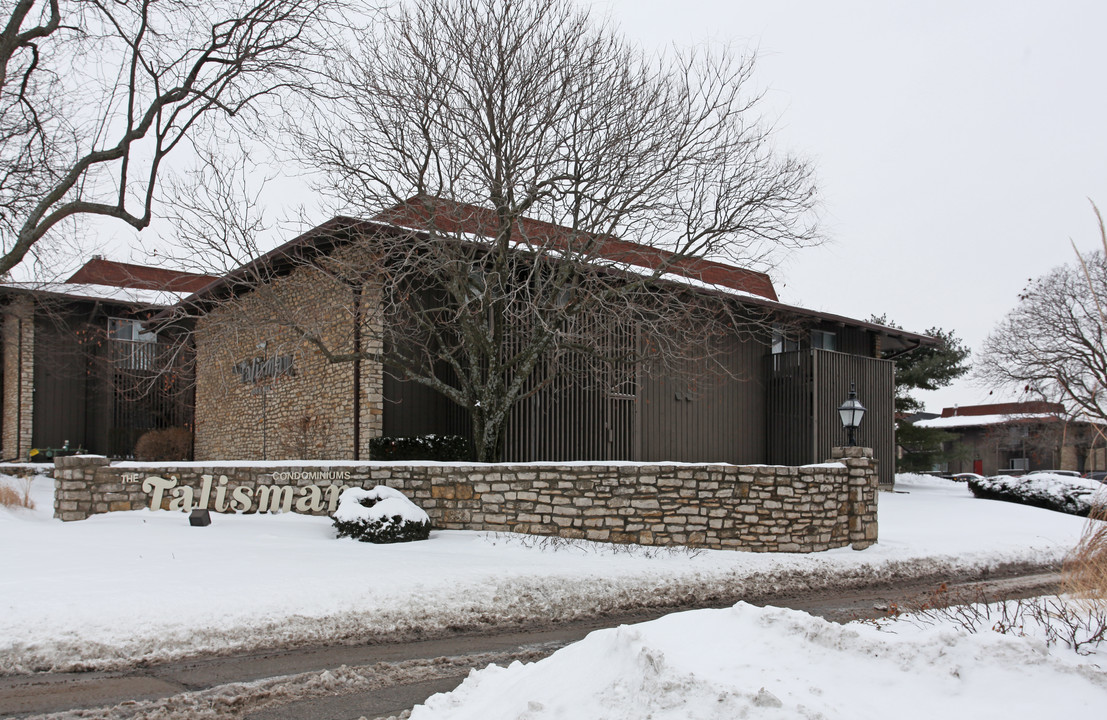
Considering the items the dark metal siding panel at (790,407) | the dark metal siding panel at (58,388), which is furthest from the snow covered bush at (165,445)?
the dark metal siding panel at (790,407)

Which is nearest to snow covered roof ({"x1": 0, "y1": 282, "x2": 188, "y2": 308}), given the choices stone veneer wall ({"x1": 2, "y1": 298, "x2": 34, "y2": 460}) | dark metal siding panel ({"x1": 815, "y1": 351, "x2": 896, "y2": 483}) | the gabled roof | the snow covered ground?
stone veneer wall ({"x1": 2, "y1": 298, "x2": 34, "y2": 460})

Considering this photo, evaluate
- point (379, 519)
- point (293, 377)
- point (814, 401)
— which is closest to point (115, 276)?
point (293, 377)

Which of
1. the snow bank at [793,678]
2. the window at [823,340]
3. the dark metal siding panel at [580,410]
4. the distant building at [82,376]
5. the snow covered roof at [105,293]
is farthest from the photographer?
the window at [823,340]

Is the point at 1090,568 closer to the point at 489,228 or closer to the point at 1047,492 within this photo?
the point at 489,228

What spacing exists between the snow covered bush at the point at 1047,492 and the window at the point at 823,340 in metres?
6.07

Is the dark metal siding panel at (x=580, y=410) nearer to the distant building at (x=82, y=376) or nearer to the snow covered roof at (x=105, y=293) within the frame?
the snow covered roof at (x=105, y=293)

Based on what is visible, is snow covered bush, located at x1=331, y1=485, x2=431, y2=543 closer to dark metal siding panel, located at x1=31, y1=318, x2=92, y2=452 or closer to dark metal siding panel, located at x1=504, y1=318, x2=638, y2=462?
dark metal siding panel, located at x1=504, y1=318, x2=638, y2=462

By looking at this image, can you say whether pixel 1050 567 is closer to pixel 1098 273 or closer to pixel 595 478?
pixel 595 478

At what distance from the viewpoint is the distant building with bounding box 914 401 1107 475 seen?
38781mm

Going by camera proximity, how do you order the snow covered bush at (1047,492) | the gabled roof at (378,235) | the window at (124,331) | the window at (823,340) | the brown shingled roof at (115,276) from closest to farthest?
the gabled roof at (378,235) → the snow covered bush at (1047,492) → the window at (823,340) → the window at (124,331) → the brown shingled roof at (115,276)

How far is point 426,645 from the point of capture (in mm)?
7480

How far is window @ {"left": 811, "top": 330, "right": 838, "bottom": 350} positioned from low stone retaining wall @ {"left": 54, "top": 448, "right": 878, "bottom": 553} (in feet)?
37.6

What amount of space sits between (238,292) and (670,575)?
14.6 m

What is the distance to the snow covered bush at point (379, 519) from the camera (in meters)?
11.0
